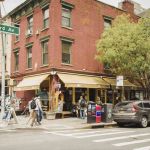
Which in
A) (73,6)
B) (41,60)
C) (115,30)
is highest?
(73,6)

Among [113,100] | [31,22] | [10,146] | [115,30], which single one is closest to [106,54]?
[115,30]

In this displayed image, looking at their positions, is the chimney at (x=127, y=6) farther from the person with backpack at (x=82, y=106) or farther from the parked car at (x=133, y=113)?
the parked car at (x=133, y=113)

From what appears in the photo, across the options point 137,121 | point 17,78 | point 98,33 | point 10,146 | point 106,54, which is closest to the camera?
point 10,146

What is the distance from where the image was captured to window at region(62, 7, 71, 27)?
26609mm

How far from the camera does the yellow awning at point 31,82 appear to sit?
2533 cm

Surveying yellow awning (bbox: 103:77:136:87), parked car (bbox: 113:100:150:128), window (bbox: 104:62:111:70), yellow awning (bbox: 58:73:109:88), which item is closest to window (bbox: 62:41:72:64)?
yellow awning (bbox: 58:73:109:88)

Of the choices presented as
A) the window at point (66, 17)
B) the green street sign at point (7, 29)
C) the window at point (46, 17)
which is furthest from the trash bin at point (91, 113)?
the window at point (46, 17)

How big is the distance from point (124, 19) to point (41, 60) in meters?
7.13

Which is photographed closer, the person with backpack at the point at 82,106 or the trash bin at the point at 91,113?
the trash bin at the point at 91,113

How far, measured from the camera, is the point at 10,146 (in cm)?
1152

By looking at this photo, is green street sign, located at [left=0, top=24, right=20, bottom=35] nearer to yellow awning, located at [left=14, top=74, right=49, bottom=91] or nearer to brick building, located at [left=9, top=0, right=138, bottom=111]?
brick building, located at [left=9, top=0, right=138, bottom=111]

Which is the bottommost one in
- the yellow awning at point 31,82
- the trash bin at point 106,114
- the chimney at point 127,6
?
the trash bin at point 106,114

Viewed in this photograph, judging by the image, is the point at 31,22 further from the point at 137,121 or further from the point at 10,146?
the point at 10,146

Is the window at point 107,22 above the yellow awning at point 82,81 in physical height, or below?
above
